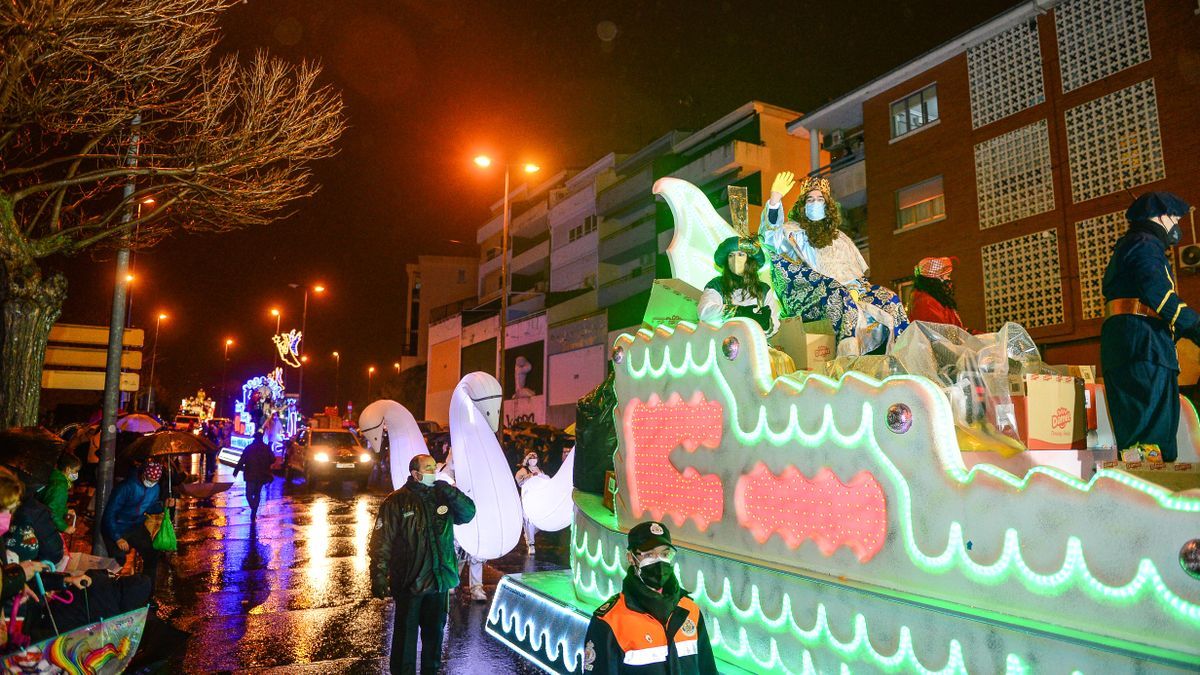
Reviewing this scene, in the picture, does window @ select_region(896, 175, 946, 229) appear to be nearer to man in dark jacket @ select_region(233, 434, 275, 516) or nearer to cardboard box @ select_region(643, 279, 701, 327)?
cardboard box @ select_region(643, 279, 701, 327)

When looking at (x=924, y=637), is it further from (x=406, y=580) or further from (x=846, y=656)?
(x=406, y=580)

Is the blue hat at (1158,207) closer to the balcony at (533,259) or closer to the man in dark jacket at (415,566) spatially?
the man in dark jacket at (415,566)

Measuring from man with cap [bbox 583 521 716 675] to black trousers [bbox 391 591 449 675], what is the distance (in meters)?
3.02

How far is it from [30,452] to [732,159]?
24.8 m

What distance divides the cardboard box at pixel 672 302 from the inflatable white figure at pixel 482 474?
7.56 feet

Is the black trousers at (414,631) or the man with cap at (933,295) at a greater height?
the man with cap at (933,295)

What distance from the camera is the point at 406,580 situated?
588 centimetres

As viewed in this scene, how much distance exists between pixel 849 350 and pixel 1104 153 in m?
14.3

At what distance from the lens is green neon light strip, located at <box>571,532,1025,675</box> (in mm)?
3520


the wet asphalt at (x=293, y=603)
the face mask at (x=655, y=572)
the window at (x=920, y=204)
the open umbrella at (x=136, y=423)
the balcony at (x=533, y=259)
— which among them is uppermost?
the balcony at (x=533, y=259)

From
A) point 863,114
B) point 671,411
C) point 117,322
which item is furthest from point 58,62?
point 863,114

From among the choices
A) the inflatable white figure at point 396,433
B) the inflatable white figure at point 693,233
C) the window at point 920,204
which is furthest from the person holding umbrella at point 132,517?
the window at point 920,204

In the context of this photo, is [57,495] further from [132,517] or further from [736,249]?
[736,249]

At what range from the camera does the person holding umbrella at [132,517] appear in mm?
8188
